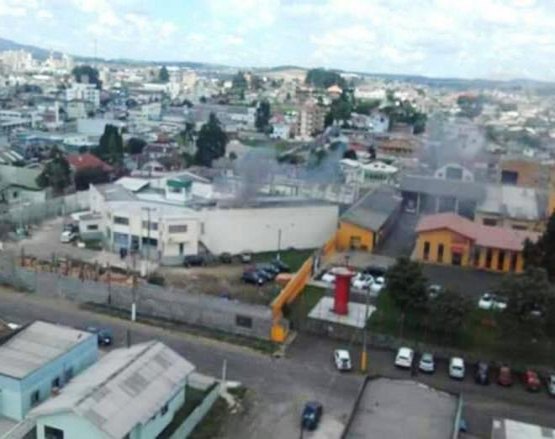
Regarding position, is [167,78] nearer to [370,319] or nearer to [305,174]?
[305,174]

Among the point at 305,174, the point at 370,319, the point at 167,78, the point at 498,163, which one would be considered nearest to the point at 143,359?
the point at 370,319

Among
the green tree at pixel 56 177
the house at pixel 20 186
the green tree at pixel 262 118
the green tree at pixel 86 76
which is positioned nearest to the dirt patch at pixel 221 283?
the house at pixel 20 186

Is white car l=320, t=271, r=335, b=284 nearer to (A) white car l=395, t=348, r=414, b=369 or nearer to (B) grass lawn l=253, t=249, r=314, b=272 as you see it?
(B) grass lawn l=253, t=249, r=314, b=272

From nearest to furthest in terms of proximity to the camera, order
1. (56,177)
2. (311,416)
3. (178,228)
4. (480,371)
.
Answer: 1. (311,416)
2. (480,371)
3. (178,228)
4. (56,177)

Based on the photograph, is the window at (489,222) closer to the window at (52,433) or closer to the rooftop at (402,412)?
the rooftop at (402,412)

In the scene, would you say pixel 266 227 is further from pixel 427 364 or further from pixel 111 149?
pixel 111 149

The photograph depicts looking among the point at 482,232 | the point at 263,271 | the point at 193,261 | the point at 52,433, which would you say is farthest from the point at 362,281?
the point at 52,433

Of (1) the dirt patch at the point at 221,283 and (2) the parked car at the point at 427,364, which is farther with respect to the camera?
(1) the dirt patch at the point at 221,283
